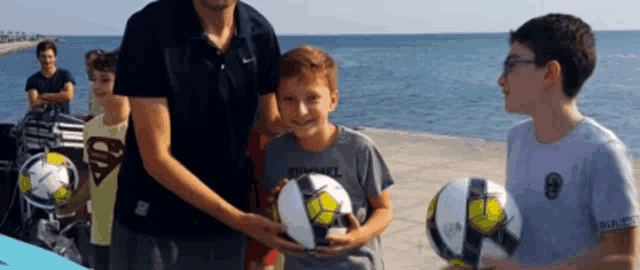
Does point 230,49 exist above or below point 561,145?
above

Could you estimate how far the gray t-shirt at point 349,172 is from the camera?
10.5 ft

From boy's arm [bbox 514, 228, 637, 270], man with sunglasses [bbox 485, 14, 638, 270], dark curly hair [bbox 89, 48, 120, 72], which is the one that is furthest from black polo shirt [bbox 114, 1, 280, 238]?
dark curly hair [bbox 89, 48, 120, 72]

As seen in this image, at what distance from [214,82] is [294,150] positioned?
0.52 metres

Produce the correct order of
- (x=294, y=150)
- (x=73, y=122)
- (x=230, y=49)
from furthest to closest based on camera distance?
(x=73, y=122) → (x=294, y=150) → (x=230, y=49)

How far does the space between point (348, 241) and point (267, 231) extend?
334 mm

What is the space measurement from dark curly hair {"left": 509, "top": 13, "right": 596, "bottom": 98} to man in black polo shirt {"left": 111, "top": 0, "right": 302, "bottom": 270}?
111cm

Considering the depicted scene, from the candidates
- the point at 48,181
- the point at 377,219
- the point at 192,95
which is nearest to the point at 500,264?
the point at 377,219

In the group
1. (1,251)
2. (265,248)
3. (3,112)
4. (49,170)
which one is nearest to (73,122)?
(49,170)

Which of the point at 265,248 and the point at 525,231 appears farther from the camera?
the point at 265,248

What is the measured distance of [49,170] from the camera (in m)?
5.36

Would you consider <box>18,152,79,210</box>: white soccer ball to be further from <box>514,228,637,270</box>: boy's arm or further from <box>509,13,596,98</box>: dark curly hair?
<box>514,228,637,270</box>: boy's arm

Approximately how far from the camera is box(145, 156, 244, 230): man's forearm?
9.51 ft

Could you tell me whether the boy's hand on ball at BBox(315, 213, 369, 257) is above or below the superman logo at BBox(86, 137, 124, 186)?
above

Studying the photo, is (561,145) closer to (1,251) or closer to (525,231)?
(525,231)
